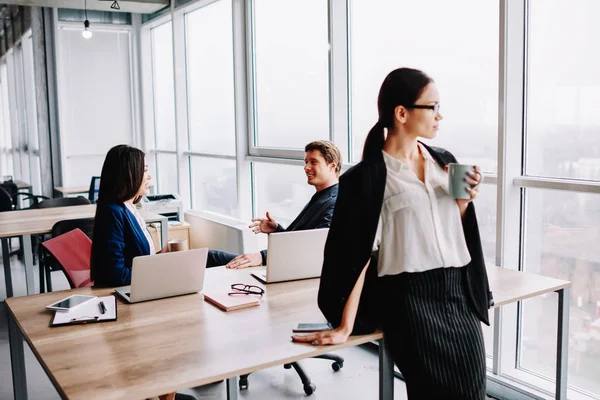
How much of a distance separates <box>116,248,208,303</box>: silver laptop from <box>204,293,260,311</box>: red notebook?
0.09m

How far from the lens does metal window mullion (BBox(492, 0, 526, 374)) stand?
2977 mm

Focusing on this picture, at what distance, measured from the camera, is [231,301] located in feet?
7.26

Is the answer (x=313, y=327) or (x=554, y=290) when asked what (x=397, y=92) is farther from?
(x=554, y=290)

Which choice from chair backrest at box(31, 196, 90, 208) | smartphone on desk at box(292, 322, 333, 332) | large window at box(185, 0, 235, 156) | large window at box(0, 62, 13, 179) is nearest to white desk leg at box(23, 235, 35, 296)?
chair backrest at box(31, 196, 90, 208)

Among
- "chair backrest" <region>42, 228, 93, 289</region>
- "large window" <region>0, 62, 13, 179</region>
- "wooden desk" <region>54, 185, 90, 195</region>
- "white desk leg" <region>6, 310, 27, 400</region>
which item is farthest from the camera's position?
"large window" <region>0, 62, 13, 179</region>

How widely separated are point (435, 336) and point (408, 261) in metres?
0.24

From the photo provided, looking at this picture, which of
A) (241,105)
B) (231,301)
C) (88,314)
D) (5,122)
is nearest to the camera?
(88,314)

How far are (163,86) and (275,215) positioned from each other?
3.20m

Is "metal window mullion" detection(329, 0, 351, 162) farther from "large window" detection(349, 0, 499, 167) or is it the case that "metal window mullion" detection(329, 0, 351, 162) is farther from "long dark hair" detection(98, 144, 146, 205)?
"long dark hair" detection(98, 144, 146, 205)

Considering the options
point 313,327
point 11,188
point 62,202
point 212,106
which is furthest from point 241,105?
point 313,327

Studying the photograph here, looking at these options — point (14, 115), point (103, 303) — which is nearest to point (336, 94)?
point (103, 303)

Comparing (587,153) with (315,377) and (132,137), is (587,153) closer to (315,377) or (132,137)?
(315,377)

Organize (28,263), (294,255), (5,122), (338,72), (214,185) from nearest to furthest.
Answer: (294,255), (338,72), (28,263), (214,185), (5,122)

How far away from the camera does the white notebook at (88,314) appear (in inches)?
80.1
